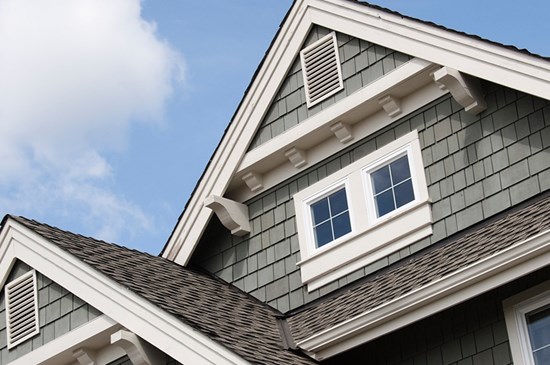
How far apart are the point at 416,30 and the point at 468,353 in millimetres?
4090

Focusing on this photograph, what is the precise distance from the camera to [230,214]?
1545 cm

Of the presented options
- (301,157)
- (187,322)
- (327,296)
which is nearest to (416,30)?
(301,157)

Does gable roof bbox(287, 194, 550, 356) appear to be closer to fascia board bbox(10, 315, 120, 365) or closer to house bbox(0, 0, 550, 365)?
house bbox(0, 0, 550, 365)

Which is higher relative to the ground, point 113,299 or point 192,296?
point 192,296

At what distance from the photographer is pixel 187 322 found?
495 inches

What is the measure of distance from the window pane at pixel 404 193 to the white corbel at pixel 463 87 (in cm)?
114

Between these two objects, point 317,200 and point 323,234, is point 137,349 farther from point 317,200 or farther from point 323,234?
point 317,200

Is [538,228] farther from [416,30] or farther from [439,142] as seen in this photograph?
[416,30]

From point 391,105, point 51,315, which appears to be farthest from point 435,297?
point 51,315

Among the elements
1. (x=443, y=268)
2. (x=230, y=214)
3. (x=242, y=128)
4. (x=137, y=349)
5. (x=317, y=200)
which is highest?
(x=242, y=128)

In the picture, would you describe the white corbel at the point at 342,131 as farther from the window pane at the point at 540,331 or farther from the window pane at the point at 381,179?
the window pane at the point at 540,331

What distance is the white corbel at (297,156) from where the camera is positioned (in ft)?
49.7

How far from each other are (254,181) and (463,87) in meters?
3.36

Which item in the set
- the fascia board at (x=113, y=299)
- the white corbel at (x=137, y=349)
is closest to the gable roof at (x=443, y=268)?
the fascia board at (x=113, y=299)
